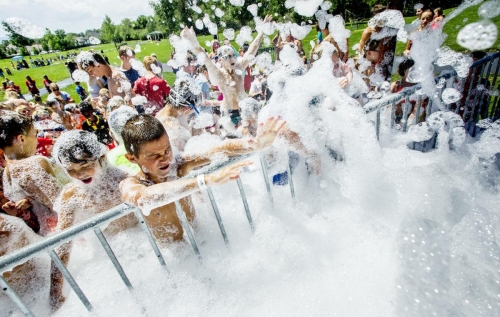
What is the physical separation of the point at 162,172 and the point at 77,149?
0.69m

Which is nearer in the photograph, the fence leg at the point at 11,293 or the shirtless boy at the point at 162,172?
the fence leg at the point at 11,293

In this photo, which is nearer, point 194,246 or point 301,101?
point 194,246

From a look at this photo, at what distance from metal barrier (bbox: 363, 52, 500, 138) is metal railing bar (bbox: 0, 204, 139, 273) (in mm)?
2282

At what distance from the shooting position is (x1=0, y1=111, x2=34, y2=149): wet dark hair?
254 centimetres

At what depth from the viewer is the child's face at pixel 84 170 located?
222 centimetres

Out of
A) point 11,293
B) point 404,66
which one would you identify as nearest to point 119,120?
point 11,293

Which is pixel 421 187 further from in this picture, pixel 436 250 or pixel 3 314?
pixel 3 314

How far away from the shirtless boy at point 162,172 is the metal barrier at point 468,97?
1410mm

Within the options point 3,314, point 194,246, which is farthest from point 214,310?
point 3,314

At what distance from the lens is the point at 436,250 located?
243cm

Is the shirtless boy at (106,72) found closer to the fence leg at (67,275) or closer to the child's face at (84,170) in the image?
the child's face at (84,170)

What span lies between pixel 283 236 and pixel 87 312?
1585 millimetres

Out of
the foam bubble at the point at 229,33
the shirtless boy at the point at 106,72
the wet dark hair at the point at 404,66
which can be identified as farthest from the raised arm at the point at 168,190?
the foam bubble at the point at 229,33

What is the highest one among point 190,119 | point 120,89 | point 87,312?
point 120,89
